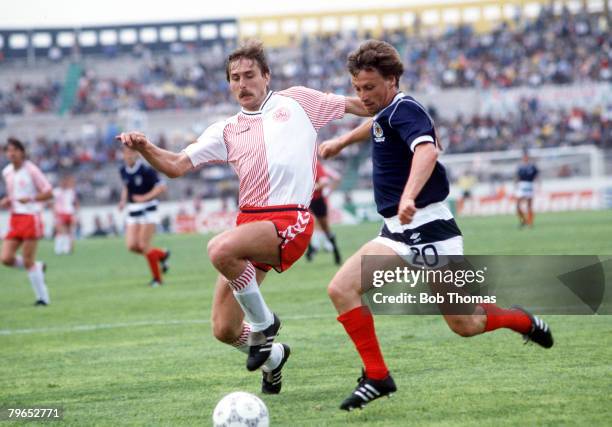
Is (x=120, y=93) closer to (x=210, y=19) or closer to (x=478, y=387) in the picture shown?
(x=210, y=19)

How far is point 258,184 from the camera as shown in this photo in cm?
671

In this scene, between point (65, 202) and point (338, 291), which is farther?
point (65, 202)

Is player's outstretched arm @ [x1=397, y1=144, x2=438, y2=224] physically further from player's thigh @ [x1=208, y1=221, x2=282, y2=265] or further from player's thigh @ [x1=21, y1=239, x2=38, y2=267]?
player's thigh @ [x1=21, y1=239, x2=38, y2=267]

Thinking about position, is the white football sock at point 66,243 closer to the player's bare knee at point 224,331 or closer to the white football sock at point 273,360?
the player's bare knee at point 224,331

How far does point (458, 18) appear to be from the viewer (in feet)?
210

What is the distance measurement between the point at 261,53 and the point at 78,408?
2748 mm

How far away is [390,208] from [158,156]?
1.60 metres

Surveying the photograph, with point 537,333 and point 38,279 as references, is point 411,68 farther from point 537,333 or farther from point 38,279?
point 537,333

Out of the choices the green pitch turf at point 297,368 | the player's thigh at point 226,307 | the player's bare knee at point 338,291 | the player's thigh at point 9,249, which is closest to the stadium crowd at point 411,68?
the player's thigh at point 9,249

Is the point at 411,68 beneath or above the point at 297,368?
above

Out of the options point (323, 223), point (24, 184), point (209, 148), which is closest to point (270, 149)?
point (209, 148)

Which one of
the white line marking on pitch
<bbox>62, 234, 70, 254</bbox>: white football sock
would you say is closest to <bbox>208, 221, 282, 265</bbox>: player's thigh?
the white line marking on pitch

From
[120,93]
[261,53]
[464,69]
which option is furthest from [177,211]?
[261,53]

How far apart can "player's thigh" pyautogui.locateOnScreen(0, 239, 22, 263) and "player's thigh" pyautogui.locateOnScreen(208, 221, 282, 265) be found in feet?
29.1
